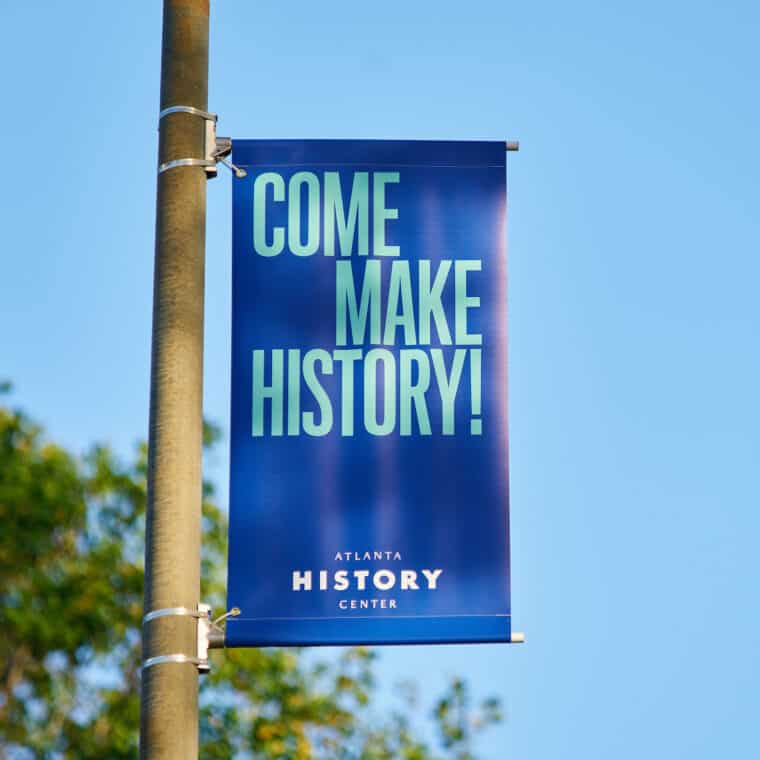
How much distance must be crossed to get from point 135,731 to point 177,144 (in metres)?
21.3

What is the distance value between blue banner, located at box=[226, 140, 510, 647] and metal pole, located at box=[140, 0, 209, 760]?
404 mm

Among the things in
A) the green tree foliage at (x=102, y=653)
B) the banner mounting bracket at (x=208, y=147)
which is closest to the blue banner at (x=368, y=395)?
the banner mounting bracket at (x=208, y=147)

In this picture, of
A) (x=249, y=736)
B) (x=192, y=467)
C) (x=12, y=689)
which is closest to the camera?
(x=192, y=467)

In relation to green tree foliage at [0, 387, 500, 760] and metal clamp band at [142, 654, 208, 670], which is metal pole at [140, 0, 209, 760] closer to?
metal clamp band at [142, 654, 208, 670]

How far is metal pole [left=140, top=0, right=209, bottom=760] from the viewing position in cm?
697

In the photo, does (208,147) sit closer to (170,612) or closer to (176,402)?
(176,402)

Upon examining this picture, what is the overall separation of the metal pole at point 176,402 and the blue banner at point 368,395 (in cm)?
40

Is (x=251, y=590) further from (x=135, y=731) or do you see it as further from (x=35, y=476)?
(x=35, y=476)

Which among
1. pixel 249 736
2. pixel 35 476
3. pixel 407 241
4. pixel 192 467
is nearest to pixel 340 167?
pixel 407 241

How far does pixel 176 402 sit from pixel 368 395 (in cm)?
84

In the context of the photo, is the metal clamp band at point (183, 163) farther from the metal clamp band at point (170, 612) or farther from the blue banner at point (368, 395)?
the metal clamp band at point (170, 612)

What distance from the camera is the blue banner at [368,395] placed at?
761 cm

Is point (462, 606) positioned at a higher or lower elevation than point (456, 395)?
lower

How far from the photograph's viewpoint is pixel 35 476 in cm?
A: 3033
